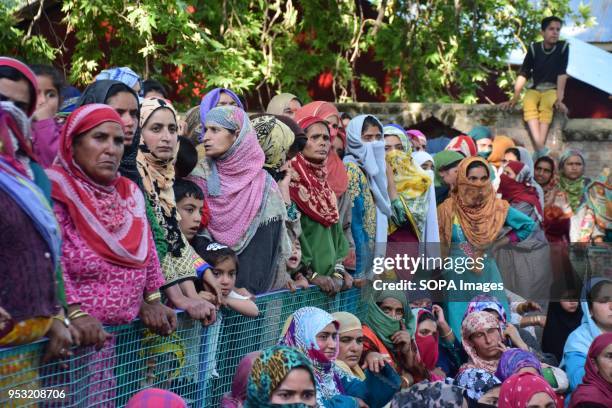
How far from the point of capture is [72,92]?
22.3ft

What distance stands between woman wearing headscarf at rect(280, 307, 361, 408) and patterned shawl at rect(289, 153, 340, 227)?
1350 mm

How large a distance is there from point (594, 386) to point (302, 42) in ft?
33.8

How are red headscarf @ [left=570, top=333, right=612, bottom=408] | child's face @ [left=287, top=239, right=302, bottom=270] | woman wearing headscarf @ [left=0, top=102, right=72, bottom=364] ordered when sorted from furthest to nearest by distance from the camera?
red headscarf @ [left=570, top=333, right=612, bottom=408], child's face @ [left=287, top=239, right=302, bottom=270], woman wearing headscarf @ [left=0, top=102, right=72, bottom=364]

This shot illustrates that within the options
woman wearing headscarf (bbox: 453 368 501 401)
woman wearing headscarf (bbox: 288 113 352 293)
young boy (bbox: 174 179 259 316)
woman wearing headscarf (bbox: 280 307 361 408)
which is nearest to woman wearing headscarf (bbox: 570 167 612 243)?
woman wearing headscarf (bbox: 288 113 352 293)

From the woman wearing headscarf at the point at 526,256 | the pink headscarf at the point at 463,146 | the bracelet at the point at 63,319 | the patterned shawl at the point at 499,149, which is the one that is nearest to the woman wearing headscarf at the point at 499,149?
the patterned shawl at the point at 499,149

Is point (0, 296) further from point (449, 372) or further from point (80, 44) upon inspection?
point (80, 44)

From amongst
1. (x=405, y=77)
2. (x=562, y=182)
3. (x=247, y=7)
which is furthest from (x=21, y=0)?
(x=562, y=182)

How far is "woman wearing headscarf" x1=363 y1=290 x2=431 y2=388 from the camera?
6.78m

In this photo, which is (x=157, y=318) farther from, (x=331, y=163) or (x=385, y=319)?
(x=331, y=163)

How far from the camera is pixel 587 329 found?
24.1ft

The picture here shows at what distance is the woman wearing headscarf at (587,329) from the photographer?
706 centimetres

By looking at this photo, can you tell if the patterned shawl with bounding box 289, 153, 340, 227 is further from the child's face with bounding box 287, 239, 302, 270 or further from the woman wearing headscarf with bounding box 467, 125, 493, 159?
the woman wearing headscarf with bounding box 467, 125, 493, 159

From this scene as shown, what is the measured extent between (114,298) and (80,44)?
10439 millimetres

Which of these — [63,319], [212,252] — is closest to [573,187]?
[212,252]
